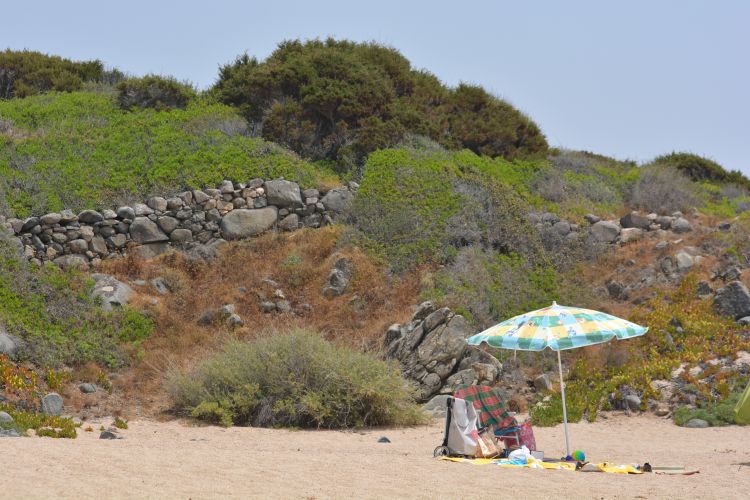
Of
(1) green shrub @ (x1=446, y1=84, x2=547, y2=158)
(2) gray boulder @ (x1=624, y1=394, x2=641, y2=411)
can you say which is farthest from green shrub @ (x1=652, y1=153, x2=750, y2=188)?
(2) gray boulder @ (x1=624, y1=394, x2=641, y2=411)

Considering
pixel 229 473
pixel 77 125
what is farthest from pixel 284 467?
pixel 77 125

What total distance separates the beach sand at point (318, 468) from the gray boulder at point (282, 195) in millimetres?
9194

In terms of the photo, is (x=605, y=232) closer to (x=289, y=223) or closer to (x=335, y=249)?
(x=335, y=249)

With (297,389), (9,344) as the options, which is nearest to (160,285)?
(9,344)

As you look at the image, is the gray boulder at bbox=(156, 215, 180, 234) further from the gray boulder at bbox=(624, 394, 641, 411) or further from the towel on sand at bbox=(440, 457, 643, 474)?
the towel on sand at bbox=(440, 457, 643, 474)

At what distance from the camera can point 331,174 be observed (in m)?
23.3

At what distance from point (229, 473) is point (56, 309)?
10145 mm

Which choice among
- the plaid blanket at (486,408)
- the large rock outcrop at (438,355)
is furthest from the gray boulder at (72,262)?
the plaid blanket at (486,408)

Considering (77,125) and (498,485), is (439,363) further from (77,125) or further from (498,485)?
(77,125)

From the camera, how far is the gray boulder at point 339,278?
1898cm

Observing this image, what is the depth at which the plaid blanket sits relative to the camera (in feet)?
37.0

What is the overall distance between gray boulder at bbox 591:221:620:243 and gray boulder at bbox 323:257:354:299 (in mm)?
7191

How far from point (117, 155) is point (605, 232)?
13096 mm

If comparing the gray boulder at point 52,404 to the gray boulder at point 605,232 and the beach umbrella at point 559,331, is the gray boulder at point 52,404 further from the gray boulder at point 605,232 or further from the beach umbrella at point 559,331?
the gray boulder at point 605,232
